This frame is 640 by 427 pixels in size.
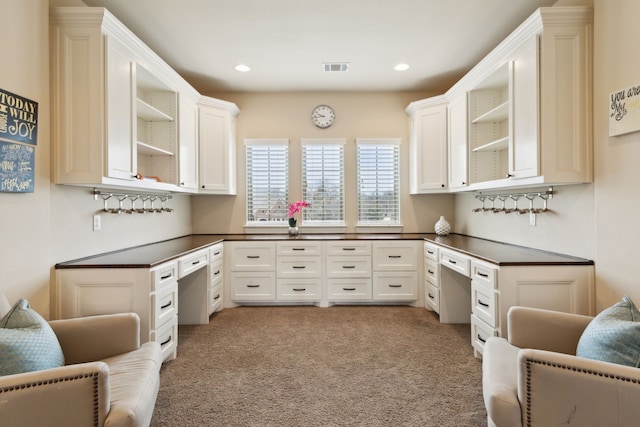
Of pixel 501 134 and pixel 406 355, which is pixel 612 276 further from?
pixel 501 134

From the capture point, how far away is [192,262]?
9.75ft

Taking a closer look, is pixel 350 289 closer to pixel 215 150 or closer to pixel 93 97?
pixel 215 150

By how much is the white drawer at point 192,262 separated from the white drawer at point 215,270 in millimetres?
165

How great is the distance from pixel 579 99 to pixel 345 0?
185cm

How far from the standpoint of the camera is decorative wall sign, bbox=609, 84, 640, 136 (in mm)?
1871

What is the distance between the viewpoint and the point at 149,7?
2.54 m

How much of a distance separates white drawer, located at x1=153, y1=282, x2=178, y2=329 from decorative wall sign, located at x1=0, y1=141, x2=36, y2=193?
103cm

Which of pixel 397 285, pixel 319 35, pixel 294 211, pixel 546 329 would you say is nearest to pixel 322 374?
pixel 546 329

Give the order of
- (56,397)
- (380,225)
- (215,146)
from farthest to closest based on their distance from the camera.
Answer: (380,225), (215,146), (56,397)

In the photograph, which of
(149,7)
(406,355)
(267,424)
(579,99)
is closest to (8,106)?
(149,7)

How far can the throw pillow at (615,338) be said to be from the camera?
4.32 ft

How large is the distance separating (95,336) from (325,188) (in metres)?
3.17

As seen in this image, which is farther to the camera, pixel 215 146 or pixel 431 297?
pixel 215 146

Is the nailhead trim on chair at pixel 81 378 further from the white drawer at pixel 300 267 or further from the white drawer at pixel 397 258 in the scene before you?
the white drawer at pixel 397 258
